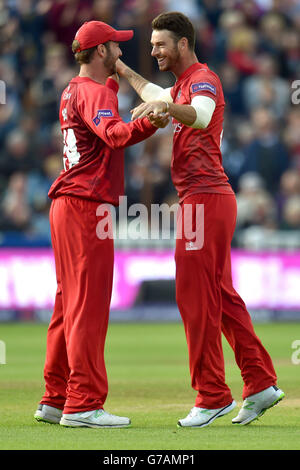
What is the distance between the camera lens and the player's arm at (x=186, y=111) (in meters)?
6.51

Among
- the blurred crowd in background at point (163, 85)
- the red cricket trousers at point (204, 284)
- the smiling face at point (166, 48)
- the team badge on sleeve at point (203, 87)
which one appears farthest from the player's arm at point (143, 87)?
the blurred crowd in background at point (163, 85)

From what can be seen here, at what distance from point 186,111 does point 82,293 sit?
4.47 feet

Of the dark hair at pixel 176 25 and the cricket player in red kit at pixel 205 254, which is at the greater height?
the dark hair at pixel 176 25

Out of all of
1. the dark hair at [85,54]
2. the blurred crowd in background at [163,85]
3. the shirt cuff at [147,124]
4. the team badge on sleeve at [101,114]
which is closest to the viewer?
the shirt cuff at [147,124]

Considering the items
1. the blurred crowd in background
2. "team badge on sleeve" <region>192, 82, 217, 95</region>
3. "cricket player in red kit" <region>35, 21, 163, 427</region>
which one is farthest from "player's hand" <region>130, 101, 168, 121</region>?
the blurred crowd in background

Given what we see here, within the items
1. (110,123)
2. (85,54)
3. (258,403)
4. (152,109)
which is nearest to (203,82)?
(152,109)

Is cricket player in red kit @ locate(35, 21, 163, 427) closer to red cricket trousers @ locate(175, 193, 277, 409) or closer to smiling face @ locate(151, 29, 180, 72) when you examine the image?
smiling face @ locate(151, 29, 180, 72)

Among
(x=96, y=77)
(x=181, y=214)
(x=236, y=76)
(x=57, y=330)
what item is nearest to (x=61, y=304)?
(x=57, y=330)

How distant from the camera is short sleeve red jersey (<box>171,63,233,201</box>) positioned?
7.06m

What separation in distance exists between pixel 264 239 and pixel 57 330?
9522 mm

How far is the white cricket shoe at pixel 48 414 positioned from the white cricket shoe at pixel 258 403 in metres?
1.23

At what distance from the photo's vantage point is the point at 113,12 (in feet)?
60.7

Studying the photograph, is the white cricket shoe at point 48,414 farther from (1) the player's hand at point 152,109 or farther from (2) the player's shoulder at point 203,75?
(2) the player's shoulder at point 203,75

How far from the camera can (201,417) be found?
6.95 meters
